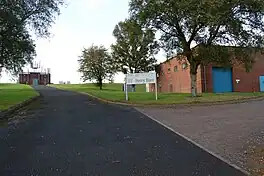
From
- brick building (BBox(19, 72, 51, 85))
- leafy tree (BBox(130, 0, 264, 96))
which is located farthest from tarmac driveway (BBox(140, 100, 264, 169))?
brick building (BBox(19, 72, 51, 85))

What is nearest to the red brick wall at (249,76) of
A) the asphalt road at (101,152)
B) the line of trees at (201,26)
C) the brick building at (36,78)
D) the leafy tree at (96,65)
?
the line of trees at (201,26)

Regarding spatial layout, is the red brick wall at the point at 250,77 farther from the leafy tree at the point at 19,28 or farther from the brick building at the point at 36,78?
the brick building at the point at 36,78

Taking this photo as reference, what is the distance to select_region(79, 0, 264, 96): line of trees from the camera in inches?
776

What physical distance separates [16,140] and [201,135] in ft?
17.7

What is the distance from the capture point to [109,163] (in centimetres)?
666

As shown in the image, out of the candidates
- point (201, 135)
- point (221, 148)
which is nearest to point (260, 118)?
point (201, 135)

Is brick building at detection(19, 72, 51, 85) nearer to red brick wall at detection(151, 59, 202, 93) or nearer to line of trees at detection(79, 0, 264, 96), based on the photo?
red brick wall at detection(151, 59, 202, 93)

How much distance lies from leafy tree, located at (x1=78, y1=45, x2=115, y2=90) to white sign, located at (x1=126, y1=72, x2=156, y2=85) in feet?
87.0

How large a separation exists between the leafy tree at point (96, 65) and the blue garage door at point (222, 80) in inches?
733

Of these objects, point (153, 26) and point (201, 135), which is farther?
point (153, 26)

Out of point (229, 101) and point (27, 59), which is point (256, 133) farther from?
point (27, 59)

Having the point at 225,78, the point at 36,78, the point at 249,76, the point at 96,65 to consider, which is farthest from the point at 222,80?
the point at 36,78

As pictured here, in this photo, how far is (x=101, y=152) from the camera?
7.67 meters

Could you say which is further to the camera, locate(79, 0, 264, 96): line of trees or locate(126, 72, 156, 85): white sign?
locate(126, 72, 156, 85): white sign
